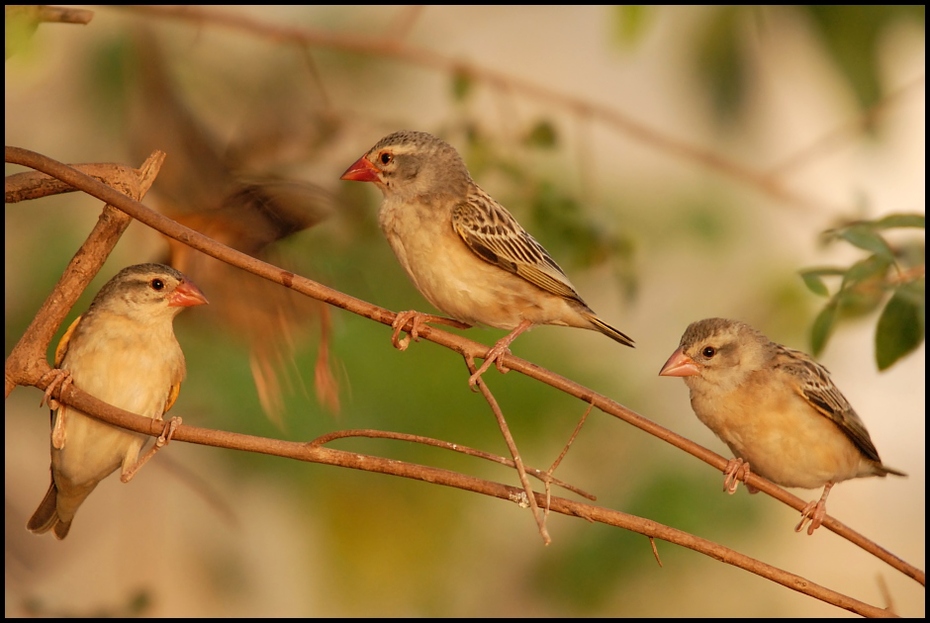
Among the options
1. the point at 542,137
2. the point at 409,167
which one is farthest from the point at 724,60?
the point at 409,167

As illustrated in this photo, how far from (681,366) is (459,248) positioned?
974 millimetres

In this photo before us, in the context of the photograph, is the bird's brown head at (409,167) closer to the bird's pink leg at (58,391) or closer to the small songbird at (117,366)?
the small songbird at (117,366)

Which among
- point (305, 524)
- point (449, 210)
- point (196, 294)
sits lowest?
point (305, 524)

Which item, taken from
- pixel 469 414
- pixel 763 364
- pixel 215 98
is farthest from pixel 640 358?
pixel 215 98

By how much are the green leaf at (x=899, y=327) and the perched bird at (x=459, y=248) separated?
82 centimetres

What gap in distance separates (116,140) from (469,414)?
106 inches

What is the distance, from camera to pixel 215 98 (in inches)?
225

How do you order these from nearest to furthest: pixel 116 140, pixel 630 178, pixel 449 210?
pixel 449 210, pixel 116 140, pixel 630 178

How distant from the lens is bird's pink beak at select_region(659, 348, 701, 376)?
3613mm

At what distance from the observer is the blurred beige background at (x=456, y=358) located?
5.04 m

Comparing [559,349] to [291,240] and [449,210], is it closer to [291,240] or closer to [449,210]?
[449,210]

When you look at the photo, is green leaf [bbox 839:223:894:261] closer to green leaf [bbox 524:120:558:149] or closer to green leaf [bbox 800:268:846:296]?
green leaf [bbox 800:268:846:296]

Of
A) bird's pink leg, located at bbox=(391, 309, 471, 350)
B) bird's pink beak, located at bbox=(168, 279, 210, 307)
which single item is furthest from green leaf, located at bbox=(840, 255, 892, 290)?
bird's pink beak, located at bbox=(168, 279, 210, 307)

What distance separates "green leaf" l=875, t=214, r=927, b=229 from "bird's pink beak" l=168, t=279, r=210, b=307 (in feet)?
6.97
